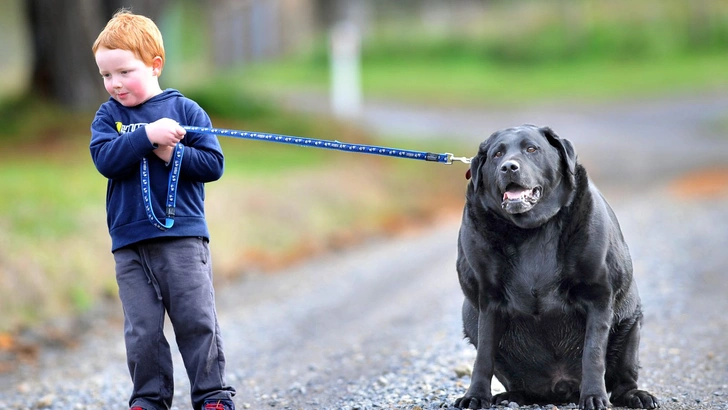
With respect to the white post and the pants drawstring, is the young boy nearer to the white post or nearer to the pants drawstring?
the pants drawstring

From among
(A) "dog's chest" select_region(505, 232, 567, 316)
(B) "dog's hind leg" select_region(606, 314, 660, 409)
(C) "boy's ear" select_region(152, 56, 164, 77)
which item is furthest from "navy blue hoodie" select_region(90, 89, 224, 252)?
(B) "dog's hind leg" select_region(606, 314, 660, 409)

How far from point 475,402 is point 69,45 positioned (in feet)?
48.3

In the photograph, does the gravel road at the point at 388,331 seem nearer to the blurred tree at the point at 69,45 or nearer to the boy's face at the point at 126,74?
the boy's face at the point at 126,74

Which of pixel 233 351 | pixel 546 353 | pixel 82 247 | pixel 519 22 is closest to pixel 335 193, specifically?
pixel 82 247

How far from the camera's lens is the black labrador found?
509 centimetres

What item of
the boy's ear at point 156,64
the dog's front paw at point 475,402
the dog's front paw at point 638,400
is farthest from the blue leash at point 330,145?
the dog's front paw at point 638,400

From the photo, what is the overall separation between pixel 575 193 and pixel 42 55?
1534 centimetres

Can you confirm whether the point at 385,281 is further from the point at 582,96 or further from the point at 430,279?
the point at 582,96

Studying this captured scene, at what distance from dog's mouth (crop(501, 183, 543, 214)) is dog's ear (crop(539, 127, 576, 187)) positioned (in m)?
0.25

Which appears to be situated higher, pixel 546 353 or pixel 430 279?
pixel 546 353

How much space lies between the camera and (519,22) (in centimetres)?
4075

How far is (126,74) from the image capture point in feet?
16.8

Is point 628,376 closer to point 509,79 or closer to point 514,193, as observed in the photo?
point 514,193

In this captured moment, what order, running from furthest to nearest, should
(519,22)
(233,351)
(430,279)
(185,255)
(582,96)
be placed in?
(519,22) → (582,96) → (430,279) → (233,351) → (185,255)
